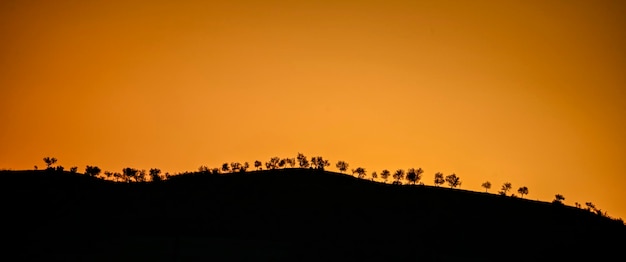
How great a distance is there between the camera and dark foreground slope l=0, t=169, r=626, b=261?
3418 inches

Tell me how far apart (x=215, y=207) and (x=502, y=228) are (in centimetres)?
6445

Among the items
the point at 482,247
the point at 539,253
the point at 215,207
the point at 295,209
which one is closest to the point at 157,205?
the point at 215,207

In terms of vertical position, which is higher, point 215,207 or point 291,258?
point 215,207

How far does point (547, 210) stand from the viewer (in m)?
157

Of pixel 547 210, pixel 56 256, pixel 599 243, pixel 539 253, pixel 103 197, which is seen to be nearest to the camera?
pixel 56 256

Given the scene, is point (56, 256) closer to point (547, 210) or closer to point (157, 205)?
point (157, 205)

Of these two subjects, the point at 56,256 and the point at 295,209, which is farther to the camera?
the point at 295,209

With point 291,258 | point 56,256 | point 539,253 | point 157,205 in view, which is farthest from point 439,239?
point 56,256

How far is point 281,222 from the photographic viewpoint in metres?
124

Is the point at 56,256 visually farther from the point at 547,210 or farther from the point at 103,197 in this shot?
the point at 547,210

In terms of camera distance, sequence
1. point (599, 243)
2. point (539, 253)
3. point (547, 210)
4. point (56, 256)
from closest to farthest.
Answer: point (56, 256) < point (539, 253) < point (599, 243) < point (547, 210)

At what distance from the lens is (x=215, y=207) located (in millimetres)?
132500

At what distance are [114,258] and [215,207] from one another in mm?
54792

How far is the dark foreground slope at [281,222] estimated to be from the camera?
86.8m
